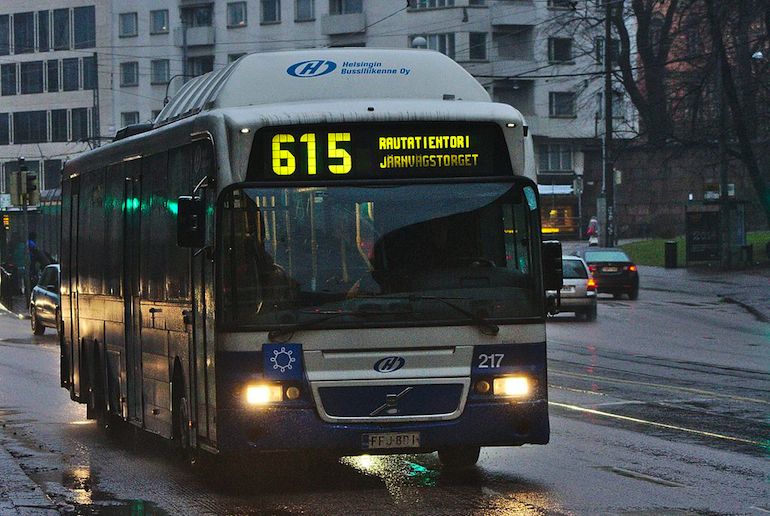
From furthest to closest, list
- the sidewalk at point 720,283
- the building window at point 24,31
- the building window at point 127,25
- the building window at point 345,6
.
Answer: the building window at point 24,31 < the building window at point 127,25 < the building window at point 345,6 < the sidewalk at point 720,283

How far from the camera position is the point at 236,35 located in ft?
316

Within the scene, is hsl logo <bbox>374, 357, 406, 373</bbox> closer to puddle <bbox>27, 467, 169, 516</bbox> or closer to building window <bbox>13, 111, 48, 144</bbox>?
puddle <bbox>27, 467, 169, 516</bbox>

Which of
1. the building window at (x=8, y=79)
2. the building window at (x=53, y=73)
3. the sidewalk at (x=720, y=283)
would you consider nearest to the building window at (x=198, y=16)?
the building window at (x=53, y=73)

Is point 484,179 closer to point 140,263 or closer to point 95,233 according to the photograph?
point 140,263

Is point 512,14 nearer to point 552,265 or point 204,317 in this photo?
point 552,265

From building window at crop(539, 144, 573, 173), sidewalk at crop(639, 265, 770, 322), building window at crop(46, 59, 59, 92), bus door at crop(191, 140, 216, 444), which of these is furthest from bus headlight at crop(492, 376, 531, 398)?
building window at crop(46, 59, 59, 92)

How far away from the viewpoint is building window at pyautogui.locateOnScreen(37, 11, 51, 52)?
10350 cm

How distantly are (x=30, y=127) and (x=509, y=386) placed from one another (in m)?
98.0

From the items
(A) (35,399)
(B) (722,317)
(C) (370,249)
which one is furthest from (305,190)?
(B) (722,317)

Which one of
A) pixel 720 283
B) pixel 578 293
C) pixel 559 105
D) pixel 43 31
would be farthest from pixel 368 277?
pixel 43 31

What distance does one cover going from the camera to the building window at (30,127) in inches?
4114

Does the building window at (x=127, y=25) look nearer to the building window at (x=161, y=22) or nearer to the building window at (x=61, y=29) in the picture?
the building window at (x=161, y=22)

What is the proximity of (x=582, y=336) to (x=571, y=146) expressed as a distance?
6406 centimetres

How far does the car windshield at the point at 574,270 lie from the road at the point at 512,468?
15.5 metres
